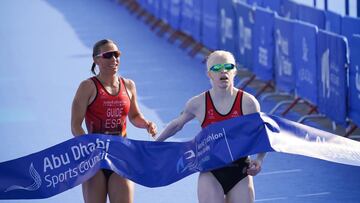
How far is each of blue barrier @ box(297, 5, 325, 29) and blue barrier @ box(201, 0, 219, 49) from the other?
2543 mm

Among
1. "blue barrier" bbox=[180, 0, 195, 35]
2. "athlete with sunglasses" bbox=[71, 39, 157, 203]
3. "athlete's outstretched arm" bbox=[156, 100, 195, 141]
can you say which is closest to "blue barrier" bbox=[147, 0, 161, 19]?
"blue barrier" bbox=[180, 0, 195, 35]

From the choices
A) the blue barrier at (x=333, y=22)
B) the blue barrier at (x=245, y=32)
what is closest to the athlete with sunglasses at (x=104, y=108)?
the blue barrier at (x=333, y=22)

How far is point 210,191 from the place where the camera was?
304 inches

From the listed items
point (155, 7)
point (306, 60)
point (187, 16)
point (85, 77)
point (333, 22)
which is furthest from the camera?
point (155, 7)

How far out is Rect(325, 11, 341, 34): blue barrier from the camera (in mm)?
15805

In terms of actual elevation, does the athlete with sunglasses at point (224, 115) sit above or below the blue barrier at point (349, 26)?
below

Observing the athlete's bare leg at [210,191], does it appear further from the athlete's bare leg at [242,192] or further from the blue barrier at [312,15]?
the blue barrier at [312,15]

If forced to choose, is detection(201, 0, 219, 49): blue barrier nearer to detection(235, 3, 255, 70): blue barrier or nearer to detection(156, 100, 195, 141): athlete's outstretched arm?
detection(235, 3, 255, 70): blue barrier

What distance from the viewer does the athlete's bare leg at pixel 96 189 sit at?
817 cm

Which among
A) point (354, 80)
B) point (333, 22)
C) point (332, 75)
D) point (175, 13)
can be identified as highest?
point (175, 13)

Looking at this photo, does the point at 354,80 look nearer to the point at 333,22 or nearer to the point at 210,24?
Answer: the point at 333,22

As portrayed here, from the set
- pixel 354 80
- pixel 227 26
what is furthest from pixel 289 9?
pixel 354 80

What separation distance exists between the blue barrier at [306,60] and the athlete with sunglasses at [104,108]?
20.0ft

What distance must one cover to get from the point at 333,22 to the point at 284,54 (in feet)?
3.83
